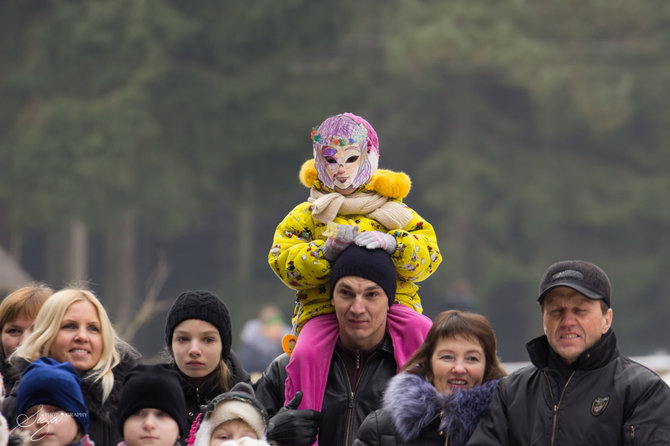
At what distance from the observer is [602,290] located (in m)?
4.04

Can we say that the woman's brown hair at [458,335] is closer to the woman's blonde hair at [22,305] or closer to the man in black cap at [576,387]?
the man in black cap at [576,387]

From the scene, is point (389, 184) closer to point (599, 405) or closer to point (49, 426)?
point (599, 405)

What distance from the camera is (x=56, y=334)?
485cm

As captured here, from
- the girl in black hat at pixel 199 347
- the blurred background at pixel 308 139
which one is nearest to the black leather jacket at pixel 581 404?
the girl in black hat at pixel 199 347

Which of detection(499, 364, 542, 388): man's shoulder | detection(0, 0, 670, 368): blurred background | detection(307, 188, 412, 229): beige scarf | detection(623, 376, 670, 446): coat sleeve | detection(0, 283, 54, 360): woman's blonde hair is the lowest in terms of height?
detection(623, 376, 670, 446): coat sleeve

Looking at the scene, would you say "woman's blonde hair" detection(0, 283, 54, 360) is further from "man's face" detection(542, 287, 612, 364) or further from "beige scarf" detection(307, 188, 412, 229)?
"man's face" detection(542, 287, 612, 364)

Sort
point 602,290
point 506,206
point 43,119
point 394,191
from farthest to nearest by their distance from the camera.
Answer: point 506,206
point 43,119
point 394,191
point 602,290

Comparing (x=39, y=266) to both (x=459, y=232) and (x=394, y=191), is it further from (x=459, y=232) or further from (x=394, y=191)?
(x=394, y=191)

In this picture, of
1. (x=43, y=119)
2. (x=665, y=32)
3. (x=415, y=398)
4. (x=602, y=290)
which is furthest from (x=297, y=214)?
(x=665, y=32)

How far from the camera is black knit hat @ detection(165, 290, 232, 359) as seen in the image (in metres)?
4.77

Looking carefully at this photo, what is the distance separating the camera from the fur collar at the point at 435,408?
13.7 ft

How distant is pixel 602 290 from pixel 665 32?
23948mm

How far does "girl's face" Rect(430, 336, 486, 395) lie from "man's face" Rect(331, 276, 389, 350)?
36 cm

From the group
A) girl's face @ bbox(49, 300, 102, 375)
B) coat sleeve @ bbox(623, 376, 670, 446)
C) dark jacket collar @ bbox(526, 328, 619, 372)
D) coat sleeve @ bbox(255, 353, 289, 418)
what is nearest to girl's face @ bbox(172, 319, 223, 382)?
coat sleeve @ bbox(255, 353, 289, 418)
